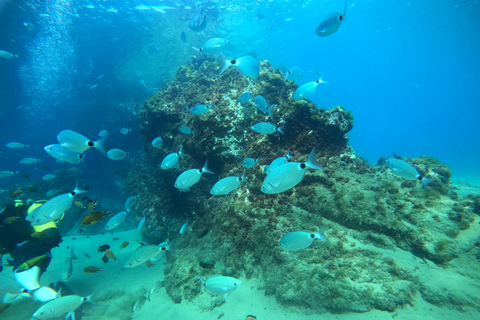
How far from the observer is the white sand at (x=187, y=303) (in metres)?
3.29

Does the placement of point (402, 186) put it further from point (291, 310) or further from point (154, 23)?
point (154, 23)

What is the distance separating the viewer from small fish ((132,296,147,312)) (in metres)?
4.89

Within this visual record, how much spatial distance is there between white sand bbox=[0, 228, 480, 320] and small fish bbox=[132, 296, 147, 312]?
12 cm

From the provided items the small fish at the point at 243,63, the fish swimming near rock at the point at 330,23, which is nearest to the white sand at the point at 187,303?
the small fish at the point at 243,63

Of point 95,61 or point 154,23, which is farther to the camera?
point 95,61

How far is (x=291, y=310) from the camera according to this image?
11.9ft

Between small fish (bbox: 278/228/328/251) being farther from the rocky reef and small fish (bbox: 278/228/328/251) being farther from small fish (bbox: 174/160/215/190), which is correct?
small fish (bbox: 174/160/215/190)

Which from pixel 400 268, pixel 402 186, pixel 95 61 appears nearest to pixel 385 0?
pixel 402 186

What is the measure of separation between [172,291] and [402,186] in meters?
6.88

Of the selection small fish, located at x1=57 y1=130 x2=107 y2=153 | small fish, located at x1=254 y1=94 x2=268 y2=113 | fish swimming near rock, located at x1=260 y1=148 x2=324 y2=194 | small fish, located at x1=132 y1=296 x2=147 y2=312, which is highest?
small fish, located at x1=254 y1=94 x2=268 y2=113

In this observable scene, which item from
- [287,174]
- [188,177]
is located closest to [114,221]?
[188,177]

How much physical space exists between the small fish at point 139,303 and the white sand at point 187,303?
0.12m

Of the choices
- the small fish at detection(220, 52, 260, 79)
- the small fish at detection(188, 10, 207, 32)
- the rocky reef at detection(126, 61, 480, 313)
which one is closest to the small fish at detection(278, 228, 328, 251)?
the rocky reef at detection(126, 61, 480, 313)

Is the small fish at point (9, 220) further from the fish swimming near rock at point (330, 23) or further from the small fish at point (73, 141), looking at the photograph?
the fish swimming near rock at point (330, 23)
